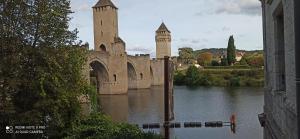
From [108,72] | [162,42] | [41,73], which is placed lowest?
[41,73]

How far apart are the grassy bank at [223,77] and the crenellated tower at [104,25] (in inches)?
1013

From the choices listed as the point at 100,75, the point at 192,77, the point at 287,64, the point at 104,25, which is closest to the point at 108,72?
the point at 100,75

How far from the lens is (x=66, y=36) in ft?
45.0

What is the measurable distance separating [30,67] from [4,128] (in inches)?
84.6

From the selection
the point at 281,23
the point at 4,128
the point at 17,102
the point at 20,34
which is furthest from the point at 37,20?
the point at 281,23

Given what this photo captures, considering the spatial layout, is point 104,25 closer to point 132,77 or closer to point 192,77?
point 132,77

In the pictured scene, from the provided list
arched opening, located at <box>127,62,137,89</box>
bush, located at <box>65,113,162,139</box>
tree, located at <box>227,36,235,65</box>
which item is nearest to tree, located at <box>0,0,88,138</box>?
bush, located at <box>65,113,162,139</box>

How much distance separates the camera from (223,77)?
283ft

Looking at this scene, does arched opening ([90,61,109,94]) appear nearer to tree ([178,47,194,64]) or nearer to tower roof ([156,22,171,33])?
tower roof ([156,22,171,33])

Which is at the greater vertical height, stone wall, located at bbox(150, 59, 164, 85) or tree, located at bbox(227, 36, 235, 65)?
tree, located at bbox(227, 36, 235, 65)

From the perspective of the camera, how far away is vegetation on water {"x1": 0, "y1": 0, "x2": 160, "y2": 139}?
12523mm

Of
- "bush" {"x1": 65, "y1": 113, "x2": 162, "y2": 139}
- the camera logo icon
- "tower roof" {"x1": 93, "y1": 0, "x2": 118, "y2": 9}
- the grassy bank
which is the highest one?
"tower roof" {"x1": 93, "y1": 0, "x2": 118, "y2": 9}

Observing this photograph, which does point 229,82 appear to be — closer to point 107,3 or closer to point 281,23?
point 107,3

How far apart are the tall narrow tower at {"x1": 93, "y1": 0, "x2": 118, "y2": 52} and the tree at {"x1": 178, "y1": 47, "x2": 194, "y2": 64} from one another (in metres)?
68.1
